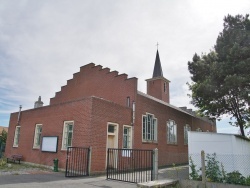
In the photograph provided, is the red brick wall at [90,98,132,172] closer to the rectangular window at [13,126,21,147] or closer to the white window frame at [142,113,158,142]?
the white window frame at [142,113,158,142]

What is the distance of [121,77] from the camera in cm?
1683

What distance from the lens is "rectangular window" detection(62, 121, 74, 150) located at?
527 inches

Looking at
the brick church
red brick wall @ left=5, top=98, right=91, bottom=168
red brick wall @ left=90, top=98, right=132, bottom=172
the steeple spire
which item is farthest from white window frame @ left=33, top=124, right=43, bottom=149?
the steeple spire

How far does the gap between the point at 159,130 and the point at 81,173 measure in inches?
335

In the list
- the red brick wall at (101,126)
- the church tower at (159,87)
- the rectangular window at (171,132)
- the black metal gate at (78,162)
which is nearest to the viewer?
the black metal gate at (78,162)

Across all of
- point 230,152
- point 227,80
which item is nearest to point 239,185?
point 230,152

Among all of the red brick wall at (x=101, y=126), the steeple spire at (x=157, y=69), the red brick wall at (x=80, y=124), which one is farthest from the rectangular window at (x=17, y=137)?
the steeple spire at (x=157, y=69)

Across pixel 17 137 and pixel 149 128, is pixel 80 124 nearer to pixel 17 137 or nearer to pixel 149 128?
pixel 149 128

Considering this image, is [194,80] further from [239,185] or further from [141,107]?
[239,185]

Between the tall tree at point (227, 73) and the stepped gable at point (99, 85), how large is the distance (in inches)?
190

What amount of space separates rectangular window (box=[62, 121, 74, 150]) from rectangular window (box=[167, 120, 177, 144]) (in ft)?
31.2

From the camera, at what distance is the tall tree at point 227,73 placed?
12.8m

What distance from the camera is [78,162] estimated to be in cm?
1197

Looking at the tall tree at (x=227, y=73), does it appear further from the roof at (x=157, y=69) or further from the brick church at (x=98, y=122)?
the roof at (x=157, y=69)
